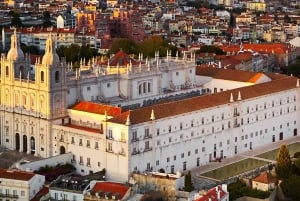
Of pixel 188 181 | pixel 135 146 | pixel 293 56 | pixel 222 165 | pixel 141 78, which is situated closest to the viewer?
pixel 188 181

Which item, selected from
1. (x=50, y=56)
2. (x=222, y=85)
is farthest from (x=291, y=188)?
(x=222, y=85)

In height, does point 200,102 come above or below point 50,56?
below

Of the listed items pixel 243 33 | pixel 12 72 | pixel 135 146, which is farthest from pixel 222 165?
pixel 243 33

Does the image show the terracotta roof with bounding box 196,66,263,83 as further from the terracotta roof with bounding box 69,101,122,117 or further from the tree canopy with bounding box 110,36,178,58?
the tree canopy with bounding box 110,36,178,58

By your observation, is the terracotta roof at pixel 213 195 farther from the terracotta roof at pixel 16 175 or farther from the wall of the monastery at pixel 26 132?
the wall of the monastery at pixel 26 132

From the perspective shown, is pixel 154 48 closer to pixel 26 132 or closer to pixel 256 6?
pixel 26 132

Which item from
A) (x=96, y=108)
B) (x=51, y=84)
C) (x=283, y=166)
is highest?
(x=51, y=84)

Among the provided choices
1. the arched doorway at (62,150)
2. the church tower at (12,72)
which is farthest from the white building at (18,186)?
the church tower at (12,72)

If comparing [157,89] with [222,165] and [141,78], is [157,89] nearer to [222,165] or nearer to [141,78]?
[141,78]
